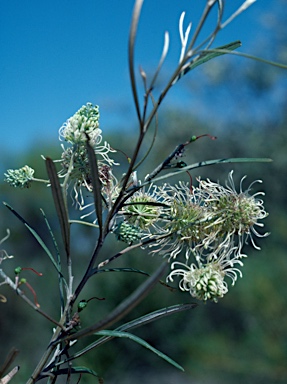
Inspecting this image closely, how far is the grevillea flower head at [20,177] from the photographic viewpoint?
51cm

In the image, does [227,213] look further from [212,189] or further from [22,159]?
[22,159]

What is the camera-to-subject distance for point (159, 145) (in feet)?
25.2

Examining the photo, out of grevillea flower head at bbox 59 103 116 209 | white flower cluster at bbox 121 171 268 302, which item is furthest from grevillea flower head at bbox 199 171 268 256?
grevillea flower head at bbox 59 103 116 209

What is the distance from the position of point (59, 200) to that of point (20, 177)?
0.35 feet

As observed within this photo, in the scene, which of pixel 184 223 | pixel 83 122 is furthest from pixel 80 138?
pixel 184 223

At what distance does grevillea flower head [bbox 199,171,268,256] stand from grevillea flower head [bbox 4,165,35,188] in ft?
0.56

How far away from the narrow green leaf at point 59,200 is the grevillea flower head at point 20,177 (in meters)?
0.09

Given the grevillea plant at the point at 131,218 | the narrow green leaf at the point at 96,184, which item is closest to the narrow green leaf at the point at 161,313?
the grevillea plant at the point at 131,218

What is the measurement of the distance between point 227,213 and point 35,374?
0.23m

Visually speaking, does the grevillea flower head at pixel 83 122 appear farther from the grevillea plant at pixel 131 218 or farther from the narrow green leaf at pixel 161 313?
the narrow green leaf at pixel 161 313

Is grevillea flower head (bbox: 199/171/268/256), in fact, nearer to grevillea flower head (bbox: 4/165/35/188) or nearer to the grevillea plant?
the grevillea plant

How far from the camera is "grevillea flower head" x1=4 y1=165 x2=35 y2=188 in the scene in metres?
0.51

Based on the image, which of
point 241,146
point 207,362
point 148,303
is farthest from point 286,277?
point 241,146

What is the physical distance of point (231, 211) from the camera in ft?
1.64
